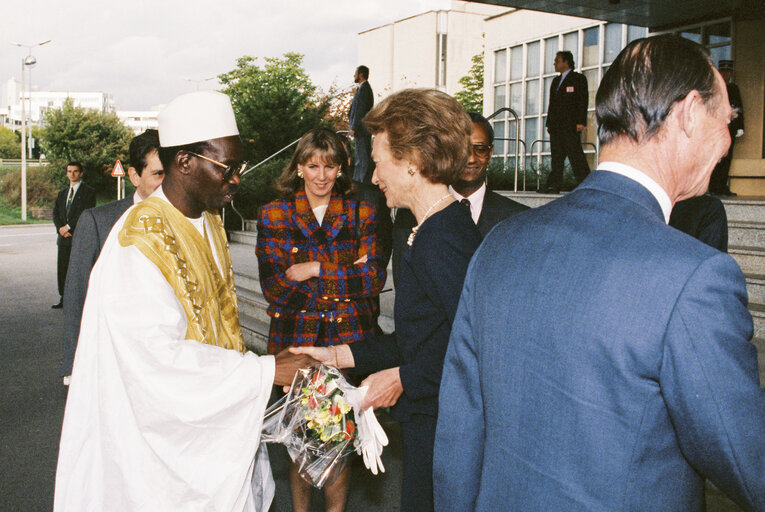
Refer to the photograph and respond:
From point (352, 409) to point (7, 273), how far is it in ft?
43.6

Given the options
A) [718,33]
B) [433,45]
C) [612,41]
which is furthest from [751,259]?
[433,45]

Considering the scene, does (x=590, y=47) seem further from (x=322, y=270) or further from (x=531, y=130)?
(x=322, y=270)

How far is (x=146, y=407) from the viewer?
6.48 feet

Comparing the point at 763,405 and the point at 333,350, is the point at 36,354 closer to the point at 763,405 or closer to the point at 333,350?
the point at 333,350

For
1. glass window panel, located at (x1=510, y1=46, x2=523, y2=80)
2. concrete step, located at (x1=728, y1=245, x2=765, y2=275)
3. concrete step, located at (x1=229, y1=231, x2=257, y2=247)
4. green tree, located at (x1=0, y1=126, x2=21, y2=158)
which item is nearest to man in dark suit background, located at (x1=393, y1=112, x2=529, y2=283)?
concrete step, located at (x1=728, y1=245, x2=765, y2=275)

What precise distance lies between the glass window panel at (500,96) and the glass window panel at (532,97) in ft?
3.24

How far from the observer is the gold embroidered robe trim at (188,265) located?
2084 millimetres

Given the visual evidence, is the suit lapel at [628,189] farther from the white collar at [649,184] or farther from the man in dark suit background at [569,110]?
the man in dark suit background at [569,110]

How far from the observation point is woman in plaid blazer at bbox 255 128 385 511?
3355 mm

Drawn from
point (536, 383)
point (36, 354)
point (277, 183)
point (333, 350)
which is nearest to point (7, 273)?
point (36, 354)

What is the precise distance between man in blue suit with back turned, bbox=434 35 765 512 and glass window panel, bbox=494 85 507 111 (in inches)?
785

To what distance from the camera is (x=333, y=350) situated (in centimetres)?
254

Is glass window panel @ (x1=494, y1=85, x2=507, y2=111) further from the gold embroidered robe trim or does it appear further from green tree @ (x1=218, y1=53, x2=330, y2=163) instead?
the gold embroidered robe trim

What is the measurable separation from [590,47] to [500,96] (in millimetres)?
3936
